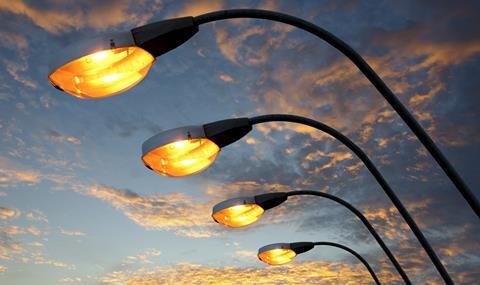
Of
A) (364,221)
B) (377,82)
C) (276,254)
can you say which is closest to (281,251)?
(276,254)

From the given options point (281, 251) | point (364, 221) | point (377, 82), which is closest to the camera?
point (377, 82)

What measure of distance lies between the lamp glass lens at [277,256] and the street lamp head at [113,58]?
25.6 ft

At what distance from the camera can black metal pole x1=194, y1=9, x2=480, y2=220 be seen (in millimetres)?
5996

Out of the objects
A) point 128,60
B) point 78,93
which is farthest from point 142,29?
point 78,93

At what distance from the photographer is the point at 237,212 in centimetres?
990

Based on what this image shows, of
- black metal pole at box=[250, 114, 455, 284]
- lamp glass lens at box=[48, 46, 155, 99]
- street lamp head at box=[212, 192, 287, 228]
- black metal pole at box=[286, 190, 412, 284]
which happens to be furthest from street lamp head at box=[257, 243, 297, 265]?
lamp glass lens at box=[48, 46, 155, 99]

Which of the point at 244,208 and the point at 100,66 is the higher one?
the point at 100,66

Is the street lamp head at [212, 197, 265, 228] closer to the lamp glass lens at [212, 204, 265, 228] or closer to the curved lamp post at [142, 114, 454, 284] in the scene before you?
the lamp glass lens at [212, 204, 265, 228]

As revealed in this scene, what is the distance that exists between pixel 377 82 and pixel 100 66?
3.43 meters

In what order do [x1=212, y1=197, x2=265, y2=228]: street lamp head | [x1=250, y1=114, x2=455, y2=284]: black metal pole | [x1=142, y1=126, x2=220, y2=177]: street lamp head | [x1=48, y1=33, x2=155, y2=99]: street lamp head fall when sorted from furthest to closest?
[x1=212, y1=197, x2=265, y2=228]: street lamp head, [x1=250, y1=114, x2=455, y2=284]: black metal pole, [x1=142, y1=126, x2=220, y2=177]: street lamp head, [x1=48, y1=33, x2=155, y2=99]: street lamp head

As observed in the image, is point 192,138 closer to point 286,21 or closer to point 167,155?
point 167,155

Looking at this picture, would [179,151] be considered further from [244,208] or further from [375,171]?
[375,171]

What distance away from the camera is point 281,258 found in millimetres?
12969

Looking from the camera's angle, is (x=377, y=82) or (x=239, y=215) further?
(x=239, y=215)
